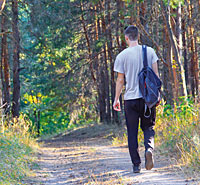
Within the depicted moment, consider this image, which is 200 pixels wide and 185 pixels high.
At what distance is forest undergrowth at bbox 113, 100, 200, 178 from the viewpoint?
623 centimetres

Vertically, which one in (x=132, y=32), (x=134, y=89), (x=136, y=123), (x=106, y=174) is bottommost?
(x=106, y=174)

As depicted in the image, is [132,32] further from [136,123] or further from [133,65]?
[136,123]

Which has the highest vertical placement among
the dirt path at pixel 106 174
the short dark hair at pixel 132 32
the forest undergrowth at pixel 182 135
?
the short dark hair at pixel 132 32

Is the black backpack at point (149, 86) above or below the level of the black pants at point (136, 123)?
above

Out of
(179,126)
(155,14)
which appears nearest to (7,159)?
(179,126)

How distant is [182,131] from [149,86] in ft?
9.15

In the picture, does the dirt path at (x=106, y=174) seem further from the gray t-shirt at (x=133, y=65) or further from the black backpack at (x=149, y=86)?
the gray t-shirt at (x=133, y=65)

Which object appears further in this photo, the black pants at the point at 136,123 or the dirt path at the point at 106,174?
the black pants at the point at 136,123

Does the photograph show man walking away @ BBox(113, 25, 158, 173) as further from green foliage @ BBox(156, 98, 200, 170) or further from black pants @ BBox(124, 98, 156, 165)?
green foliage @ BBox(156, 98, 200, 170)

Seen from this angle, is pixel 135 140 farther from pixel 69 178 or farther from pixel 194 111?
pixel 194 111

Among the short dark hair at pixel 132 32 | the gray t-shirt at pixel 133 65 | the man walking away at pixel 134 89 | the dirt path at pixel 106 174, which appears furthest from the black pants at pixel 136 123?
the short dark hair at pixel 132 32

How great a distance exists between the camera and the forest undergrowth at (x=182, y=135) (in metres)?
6.23

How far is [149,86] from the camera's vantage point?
5.62 m

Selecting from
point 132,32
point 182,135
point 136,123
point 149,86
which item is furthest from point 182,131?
point 132,32
